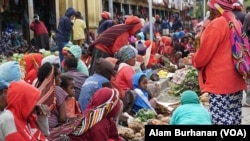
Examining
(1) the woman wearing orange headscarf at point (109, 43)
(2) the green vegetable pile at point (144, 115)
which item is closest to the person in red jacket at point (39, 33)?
(1) the woman wearing orange headscarf at point (109, 43)

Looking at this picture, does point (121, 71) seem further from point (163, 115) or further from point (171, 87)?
point (171, 87)

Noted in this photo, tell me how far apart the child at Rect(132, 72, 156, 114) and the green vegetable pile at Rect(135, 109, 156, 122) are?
230mm

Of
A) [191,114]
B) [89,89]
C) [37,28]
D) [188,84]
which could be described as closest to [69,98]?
[89,89]

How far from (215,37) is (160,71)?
7.94 metres

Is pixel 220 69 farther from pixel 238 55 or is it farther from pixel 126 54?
pixel 126 54

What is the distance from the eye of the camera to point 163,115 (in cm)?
833

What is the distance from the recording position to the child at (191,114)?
493cm

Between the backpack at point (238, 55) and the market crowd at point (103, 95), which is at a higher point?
the backpack at point (238, 55)

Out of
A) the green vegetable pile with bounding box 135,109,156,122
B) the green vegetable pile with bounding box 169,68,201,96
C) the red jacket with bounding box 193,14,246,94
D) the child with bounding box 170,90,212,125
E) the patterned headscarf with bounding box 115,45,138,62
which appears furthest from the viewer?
the green vegetable pile with bounding box 169,68,201,96

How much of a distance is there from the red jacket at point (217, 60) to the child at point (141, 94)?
2.43 meters

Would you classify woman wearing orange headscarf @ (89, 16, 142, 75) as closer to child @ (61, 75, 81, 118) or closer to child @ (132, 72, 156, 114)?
child @ (132, 72, 156, 114)

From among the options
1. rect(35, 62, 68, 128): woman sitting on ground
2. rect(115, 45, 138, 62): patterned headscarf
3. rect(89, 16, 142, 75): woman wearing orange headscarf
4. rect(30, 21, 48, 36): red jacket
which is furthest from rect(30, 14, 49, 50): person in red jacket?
rect(35, 62, 68, 128): woman sitting on ground

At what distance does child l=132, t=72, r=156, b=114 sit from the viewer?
782cm

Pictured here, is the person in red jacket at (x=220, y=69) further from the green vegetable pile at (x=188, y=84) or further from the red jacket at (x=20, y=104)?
the green vegetable pile at (x=188, y=84)
